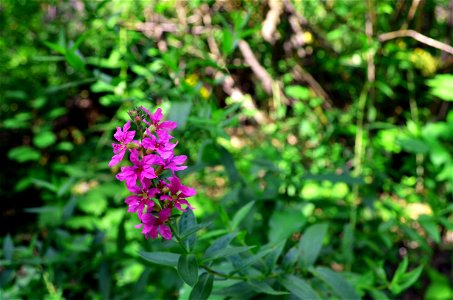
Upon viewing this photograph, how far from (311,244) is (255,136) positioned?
4.08ft

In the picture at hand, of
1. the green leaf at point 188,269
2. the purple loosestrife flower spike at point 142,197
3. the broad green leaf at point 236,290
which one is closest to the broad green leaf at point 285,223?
the broad green leaf at point 236,290

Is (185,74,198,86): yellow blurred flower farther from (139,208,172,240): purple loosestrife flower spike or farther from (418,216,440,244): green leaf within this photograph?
(139,208,172,240): purple loosestrife flower spike

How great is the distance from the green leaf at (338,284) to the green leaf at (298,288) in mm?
116

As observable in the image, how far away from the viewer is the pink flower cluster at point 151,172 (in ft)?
2.12

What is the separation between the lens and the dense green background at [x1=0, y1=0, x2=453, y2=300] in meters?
1.33

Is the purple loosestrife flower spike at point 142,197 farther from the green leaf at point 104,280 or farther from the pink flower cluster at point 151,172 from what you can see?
the green leaf at point 104,280

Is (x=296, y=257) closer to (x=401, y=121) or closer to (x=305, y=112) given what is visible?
(x=305, y=112)

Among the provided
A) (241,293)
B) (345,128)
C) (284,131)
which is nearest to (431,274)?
(345,128)

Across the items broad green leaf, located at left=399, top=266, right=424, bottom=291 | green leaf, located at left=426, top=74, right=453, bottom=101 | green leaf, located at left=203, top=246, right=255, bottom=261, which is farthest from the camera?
green leaf, located at left=426, top=74, right=453, bottom=101

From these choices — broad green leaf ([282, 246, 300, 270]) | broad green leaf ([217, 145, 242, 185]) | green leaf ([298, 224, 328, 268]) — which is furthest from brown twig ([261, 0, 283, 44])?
broad green leaf ([282, 246, 300, 270])

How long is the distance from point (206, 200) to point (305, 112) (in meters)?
0.57

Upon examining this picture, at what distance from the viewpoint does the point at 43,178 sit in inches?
102

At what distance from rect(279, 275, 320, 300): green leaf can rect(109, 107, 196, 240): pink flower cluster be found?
0.33m

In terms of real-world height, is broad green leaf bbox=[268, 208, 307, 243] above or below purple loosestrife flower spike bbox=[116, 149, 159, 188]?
below
